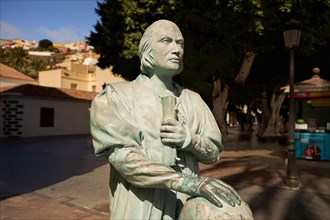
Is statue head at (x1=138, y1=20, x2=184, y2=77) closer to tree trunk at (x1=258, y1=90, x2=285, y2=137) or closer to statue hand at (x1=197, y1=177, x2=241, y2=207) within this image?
statue hand at (x1=197, y1=177, x2=241, y2=207)

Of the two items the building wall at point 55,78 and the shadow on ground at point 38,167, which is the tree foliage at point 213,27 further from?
the building wall at point 55,78

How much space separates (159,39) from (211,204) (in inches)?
34.1

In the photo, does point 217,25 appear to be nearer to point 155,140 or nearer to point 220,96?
point 220,96

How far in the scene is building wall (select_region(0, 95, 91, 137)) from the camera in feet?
69.7

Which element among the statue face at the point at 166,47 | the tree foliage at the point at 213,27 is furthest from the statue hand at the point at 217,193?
the tree foliage at the point at 213,27

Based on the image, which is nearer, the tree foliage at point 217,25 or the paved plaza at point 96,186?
the paved plaza at point 96,186

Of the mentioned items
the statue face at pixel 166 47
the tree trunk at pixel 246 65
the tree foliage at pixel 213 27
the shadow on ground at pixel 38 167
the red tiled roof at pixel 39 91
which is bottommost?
the shadow on ground at pixel 38 167

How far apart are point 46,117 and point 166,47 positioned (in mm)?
22752

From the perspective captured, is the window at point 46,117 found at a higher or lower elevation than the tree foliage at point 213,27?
lower

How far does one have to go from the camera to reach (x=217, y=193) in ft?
4.77

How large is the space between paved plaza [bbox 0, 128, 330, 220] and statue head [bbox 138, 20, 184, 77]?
4.53 metres

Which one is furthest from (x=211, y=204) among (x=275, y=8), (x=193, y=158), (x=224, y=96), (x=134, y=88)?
(x=224, y=96)

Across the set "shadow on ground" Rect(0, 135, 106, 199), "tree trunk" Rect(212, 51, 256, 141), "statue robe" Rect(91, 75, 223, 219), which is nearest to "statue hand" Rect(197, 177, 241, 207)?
"statue robe" Rect(91, 75, 223, 219)

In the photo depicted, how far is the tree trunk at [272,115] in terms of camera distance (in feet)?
75.4
